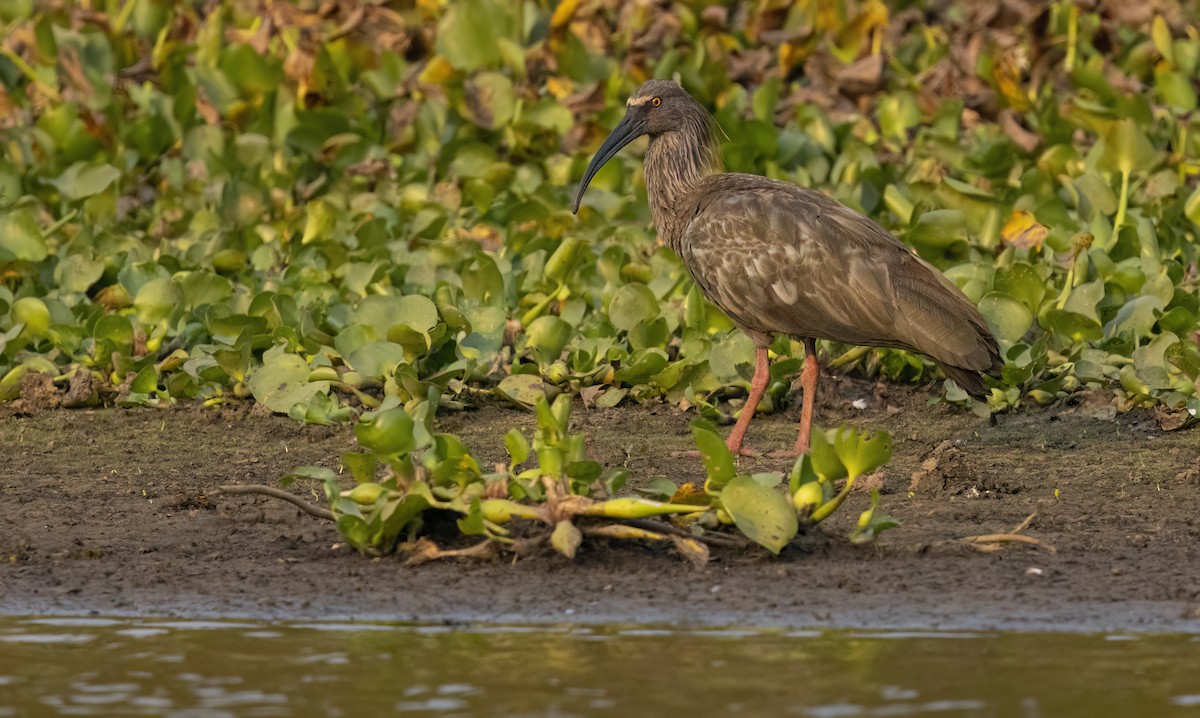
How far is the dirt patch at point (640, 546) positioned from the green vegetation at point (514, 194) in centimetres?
19

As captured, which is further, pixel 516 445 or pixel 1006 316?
pixel 1006 316

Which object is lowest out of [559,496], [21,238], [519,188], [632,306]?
[559,496]

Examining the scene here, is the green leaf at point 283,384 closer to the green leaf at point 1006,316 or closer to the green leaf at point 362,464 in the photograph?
the green leaf at point 362,464

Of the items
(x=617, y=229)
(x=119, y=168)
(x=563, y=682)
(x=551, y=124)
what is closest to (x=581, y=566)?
(x=563, y=682)

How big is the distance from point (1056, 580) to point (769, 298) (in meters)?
2.20

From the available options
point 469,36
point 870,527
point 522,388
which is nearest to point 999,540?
point 870,527

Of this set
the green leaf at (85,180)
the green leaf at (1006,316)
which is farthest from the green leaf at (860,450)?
the green leaf at (85,180)

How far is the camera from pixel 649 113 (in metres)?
8.15

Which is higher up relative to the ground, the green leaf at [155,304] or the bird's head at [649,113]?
the bird's head at [649,113]

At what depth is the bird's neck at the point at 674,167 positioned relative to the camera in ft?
25.8

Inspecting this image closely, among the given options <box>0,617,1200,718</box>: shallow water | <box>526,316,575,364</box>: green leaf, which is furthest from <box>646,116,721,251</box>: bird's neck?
<box>0,617,1200,718</box>: shallow water

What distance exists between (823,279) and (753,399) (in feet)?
1.87

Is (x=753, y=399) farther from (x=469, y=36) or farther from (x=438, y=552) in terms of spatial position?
(x=469, y=36)

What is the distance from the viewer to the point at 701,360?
307 inches
